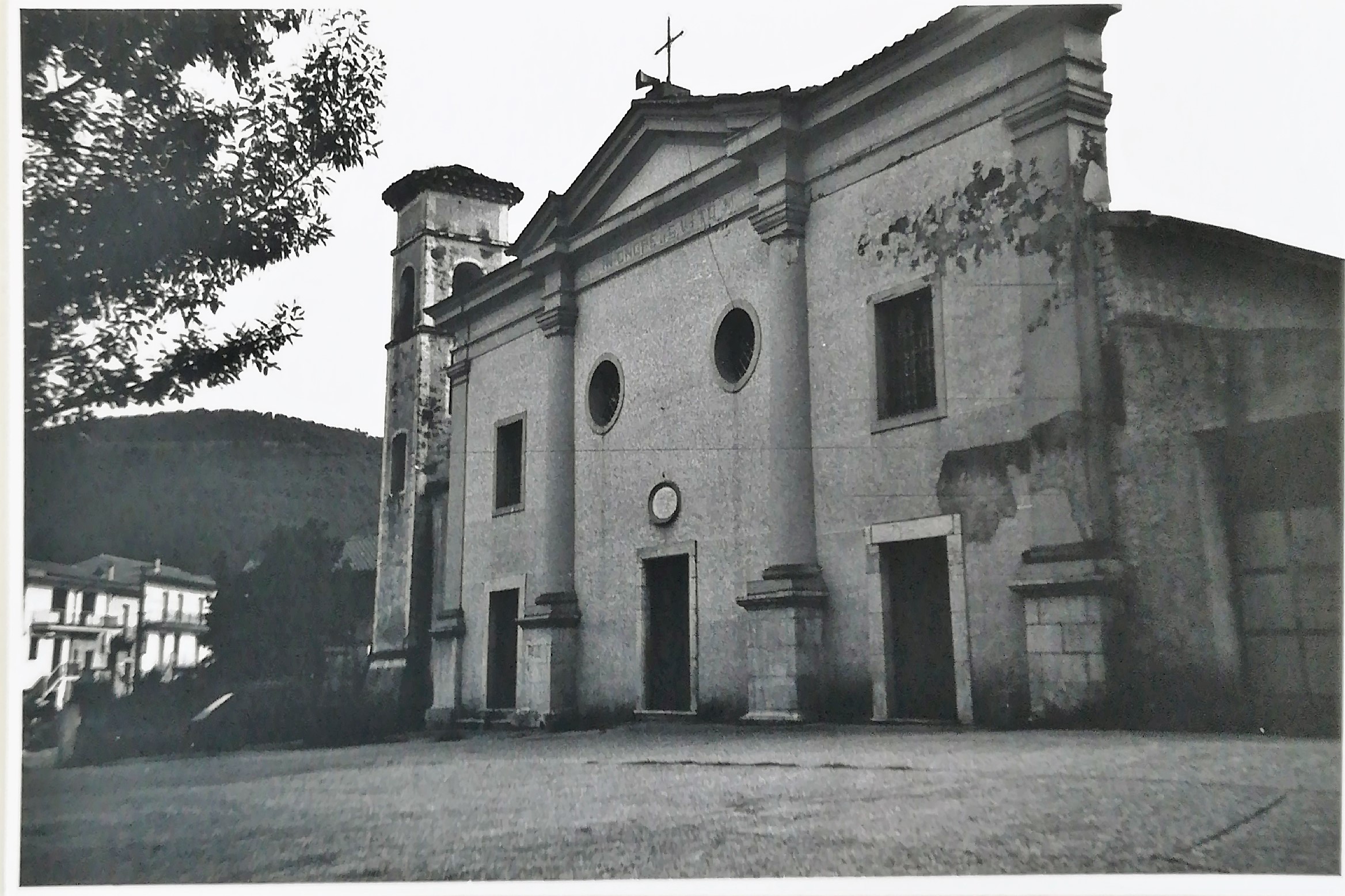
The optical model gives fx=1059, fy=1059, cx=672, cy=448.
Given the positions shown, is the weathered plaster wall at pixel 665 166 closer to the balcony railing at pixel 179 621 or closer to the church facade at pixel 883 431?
the church facade at pixel 883 431

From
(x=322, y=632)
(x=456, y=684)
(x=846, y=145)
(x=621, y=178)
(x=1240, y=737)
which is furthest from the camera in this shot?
(x=456, y=684)

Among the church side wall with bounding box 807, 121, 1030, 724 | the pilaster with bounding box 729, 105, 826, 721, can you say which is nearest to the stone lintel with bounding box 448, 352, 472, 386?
the pilaster with bounding box 729, 105, 826, 721

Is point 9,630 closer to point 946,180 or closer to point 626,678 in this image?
point 626,678

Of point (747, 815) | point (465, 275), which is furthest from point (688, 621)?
point (465, 275)

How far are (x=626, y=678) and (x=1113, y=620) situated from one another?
500 centimetres

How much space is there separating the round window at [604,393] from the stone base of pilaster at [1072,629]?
503 cm

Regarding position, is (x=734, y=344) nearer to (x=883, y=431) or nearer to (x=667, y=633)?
(x=883, y=431)

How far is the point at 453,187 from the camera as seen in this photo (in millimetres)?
9203

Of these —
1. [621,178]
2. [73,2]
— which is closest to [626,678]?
[621,178]

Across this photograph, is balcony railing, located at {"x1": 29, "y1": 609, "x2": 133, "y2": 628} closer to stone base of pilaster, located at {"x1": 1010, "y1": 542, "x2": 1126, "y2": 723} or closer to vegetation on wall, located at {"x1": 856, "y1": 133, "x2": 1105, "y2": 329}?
stone base of pilaster, located at {"x1": 1010, "y1": 542, "x2": 1126, "y2": 723}

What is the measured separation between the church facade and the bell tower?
90 mm

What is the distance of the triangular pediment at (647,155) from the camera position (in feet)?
30.7

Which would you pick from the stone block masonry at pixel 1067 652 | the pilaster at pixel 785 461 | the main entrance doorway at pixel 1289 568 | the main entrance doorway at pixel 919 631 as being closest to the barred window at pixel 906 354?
the pilaster at pixel 785 461

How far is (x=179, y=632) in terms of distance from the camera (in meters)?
6.41
